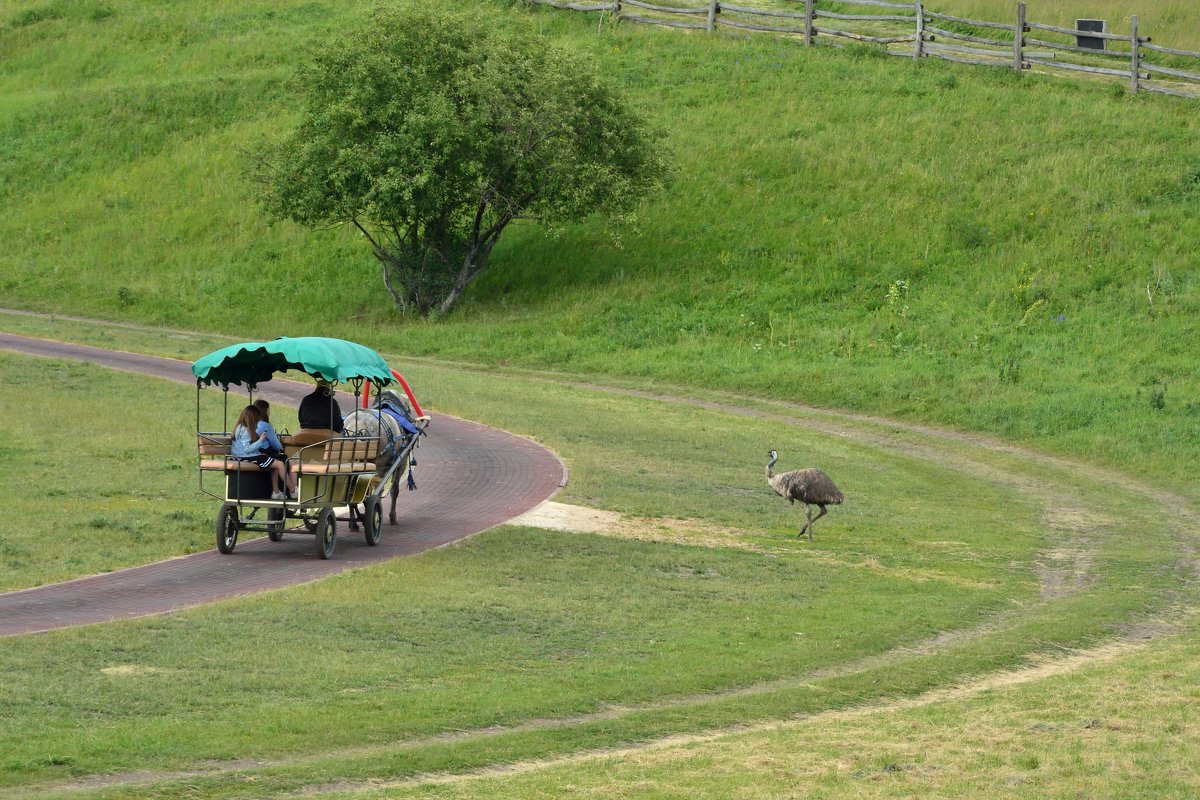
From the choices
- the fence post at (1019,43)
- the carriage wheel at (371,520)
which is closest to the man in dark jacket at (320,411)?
the carriage wheel at (371,520)

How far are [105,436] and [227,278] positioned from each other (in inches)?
925

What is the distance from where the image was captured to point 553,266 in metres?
46.1

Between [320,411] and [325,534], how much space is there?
6.75 ft

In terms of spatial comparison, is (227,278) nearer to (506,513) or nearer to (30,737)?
(506,513)

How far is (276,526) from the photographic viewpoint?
62.6ft

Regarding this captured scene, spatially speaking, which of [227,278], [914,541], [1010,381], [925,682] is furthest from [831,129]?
[925,682]

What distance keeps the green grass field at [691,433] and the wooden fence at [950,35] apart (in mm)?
1126

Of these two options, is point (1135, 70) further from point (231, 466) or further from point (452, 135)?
point (231, 466)

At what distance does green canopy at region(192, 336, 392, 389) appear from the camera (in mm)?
18266

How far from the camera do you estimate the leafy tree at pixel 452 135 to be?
41.4m

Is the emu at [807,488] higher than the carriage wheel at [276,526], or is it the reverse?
the emu at [807,488]

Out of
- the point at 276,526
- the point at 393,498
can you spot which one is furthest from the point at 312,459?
the point at 393,498

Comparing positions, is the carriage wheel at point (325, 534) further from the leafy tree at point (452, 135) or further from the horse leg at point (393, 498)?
the leafy tree at point (452, 135)

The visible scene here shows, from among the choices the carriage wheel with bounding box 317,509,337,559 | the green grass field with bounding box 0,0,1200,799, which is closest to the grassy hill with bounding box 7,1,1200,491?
the green grass field with bounding box 0,0,1200,799
